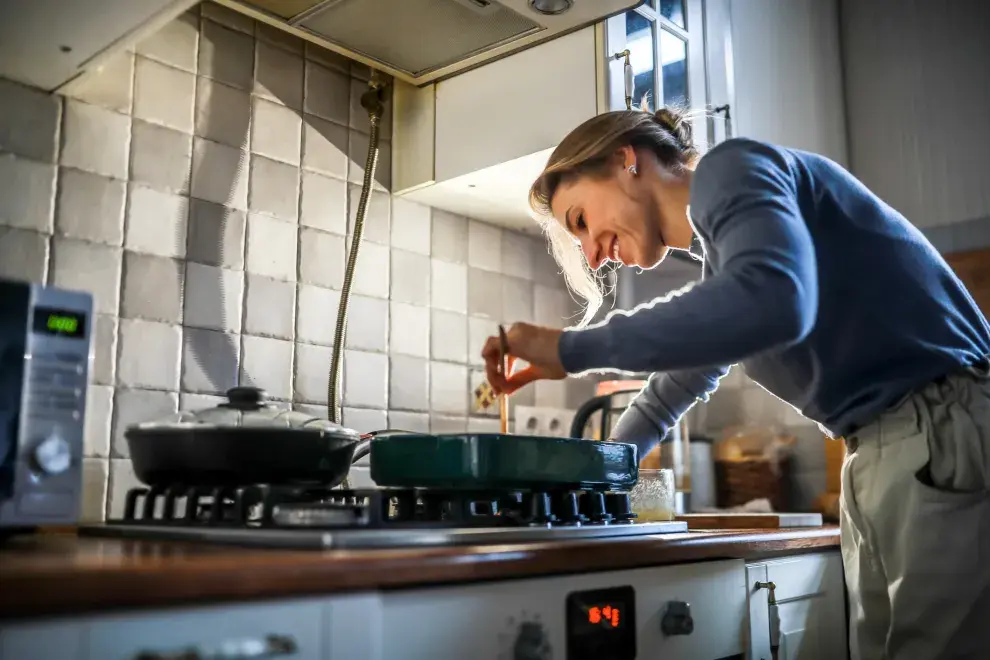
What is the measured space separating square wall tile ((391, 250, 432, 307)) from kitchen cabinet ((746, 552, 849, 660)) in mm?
834

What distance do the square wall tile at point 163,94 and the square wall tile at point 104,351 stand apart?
0.32 m

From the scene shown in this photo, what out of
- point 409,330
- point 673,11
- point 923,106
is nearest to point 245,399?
point 409,330

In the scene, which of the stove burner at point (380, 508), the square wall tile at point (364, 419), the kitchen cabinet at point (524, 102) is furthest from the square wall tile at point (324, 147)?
the stove burner at point (380, 508)

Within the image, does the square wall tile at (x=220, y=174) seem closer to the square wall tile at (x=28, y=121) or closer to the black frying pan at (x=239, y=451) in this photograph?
Result: the square wall tile at (x=28, y=121)

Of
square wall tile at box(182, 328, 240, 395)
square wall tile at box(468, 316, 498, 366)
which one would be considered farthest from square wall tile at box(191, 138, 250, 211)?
square wall tile at box(468, 316, 498, 366)

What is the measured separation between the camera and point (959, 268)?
203 centimetres

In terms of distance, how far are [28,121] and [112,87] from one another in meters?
0.13

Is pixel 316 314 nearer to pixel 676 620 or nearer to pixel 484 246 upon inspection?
pixel 484 246

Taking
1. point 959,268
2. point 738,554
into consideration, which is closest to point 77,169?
point 738,554

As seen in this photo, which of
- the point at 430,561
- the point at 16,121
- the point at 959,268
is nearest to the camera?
the point at 430,561

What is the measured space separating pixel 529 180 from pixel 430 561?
105cm

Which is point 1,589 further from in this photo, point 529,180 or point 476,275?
point 476,275

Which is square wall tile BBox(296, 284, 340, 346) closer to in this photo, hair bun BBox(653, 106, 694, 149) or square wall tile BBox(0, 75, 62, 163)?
square wall tile BBox(0, 75, 62, 163)

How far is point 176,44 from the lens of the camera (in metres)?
1.42
